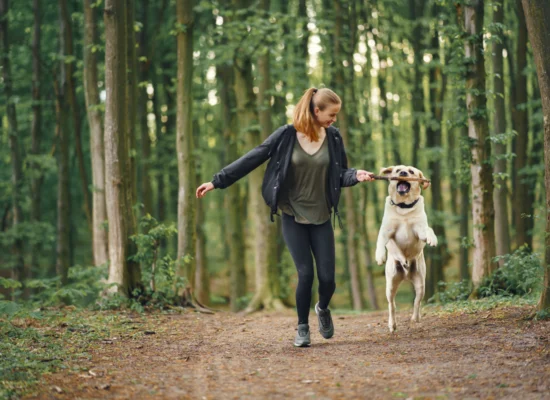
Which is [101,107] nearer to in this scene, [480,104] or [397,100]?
[480,104]

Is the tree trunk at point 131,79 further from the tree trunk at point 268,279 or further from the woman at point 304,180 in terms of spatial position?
the woman at point 304,180

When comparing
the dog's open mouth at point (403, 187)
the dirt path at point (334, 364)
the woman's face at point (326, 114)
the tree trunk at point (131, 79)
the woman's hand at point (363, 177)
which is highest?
the tree trunk at point (131, 79)

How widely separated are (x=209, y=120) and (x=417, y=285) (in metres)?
18.5

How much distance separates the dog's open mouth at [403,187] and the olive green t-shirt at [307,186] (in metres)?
1.11

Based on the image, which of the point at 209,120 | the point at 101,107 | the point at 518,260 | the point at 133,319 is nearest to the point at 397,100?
the point at 209,120

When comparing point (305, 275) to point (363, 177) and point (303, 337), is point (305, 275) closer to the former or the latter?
point (303, 337)

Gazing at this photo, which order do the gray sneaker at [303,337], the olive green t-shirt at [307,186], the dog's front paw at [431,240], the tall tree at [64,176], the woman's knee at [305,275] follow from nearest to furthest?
the olive green t-shirt at [307,186] → the woman's knee at [305,275] → the gray sneaker at [303,337] → the dog's front paw at [431,240] → the tall tree at [64,176]

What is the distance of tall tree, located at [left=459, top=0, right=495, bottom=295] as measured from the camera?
11.7 m

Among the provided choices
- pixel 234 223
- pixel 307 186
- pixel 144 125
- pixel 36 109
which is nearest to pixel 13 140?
pixel 36 109

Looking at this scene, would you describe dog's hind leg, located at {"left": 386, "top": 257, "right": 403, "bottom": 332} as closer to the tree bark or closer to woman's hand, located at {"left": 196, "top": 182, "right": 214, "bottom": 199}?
woman's hand, located at {"left": 196, "top": 182, "right": 214, "bottom": 199}

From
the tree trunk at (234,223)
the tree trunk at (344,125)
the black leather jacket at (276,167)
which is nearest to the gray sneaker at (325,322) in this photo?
the black leather jacket at (276,167)

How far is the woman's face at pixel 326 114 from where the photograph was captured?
273 inches

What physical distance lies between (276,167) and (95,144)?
9204 mm

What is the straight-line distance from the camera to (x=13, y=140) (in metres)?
19.5
